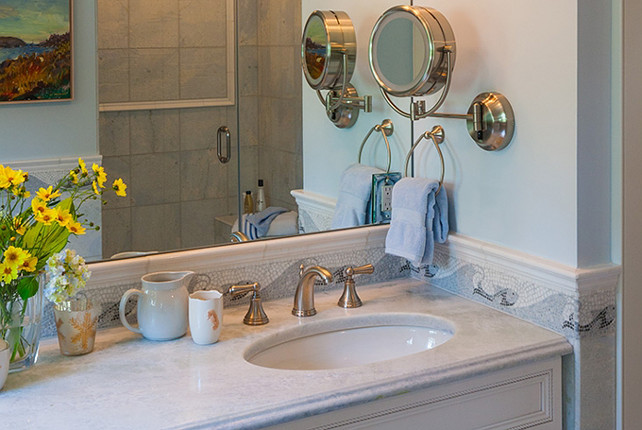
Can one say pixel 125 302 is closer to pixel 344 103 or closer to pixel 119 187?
pixel 119 187

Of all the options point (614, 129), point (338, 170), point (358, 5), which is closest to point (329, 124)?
point (338, 170)

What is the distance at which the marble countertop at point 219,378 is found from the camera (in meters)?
1.36

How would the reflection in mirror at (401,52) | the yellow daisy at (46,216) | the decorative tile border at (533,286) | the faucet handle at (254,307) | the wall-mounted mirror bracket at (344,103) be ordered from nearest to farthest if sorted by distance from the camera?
the yellow daisy at (46,216) → the decorative tile border at (533,286) → the faucet handle at (254,307) → the reflection in mirror at (401,52) → the wall-mounted mirror bracket at (344,103)

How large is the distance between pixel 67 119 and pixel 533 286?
3.45 feet

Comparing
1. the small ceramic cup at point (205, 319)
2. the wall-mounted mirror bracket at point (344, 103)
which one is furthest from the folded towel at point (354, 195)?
the small ceramic cup at point (205, 319)

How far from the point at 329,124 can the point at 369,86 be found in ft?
0.48

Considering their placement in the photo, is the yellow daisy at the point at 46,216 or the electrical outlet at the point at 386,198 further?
the electrical outlet at the point at 386,198

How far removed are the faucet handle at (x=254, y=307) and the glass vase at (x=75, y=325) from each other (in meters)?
0.33

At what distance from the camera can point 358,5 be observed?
6.59 ft

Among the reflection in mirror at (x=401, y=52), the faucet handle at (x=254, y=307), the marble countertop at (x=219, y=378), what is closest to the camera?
the marble countertop at (x=219, y=378)

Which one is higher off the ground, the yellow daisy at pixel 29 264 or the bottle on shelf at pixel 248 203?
the bottle on shelf at pixel 248 203

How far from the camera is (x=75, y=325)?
1596 millimetres

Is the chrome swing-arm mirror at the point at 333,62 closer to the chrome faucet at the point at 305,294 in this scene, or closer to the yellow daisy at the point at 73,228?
the chrome faucet at the point at 305,294

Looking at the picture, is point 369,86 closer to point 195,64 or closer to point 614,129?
point 195,64
